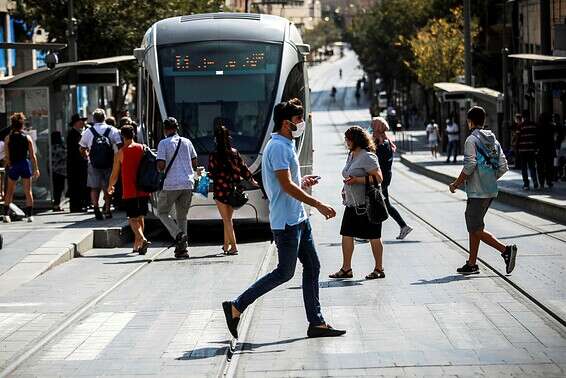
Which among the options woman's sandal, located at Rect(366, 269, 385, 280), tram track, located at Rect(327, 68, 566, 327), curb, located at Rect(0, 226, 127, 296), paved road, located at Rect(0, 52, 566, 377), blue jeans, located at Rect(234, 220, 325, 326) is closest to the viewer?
paved road, located at Rect(0, 52, 566, 377)

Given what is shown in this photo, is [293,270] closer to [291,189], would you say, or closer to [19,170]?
[291,189]

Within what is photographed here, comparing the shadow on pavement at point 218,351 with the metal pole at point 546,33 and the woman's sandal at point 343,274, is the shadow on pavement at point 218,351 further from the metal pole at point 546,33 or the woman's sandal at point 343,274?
the metal pole at point 546,33

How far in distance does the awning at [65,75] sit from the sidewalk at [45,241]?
2488 millimetres

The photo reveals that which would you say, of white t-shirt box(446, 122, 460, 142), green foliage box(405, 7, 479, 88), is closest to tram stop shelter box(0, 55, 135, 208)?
white t-shirt box(446, 122, 460, 142)

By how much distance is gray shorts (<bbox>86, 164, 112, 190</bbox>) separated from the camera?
880 inches

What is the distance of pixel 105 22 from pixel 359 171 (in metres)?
31.4

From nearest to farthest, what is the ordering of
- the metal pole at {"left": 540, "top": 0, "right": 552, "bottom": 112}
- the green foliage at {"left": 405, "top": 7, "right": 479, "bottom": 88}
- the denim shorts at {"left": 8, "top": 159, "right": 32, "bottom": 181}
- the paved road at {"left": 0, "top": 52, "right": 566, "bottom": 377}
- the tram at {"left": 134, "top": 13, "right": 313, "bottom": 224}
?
the paved road at {"left": 0, "top": 52, "right": 566, "bottom": 377}
the tram at {"left": 134, "top": 13, "right": 313, "bottom": 224}
the denim shorts at {"left": 8, "top": 159, "right": 32, "bottom": 181}
the metal pole at {"left": 540, "top": 0, "right": 552, "bottom": 112}
the green foliage at {"left": 405, "top": 7, "right": 479, "bottom": 88}

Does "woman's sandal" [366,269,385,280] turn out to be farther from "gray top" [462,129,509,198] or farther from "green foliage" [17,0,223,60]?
"green foliage" [17,0,223,60]

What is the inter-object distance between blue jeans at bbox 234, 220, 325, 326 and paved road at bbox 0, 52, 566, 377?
11.5 inches

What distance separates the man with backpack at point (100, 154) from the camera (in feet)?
72.8

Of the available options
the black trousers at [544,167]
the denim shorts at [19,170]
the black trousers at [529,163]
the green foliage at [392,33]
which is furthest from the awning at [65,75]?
the green foliage at [392,33]

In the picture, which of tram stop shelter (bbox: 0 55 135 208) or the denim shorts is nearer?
the denim shorts

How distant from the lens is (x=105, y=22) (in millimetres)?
44469

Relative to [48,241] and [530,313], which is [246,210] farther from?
[530,313]
